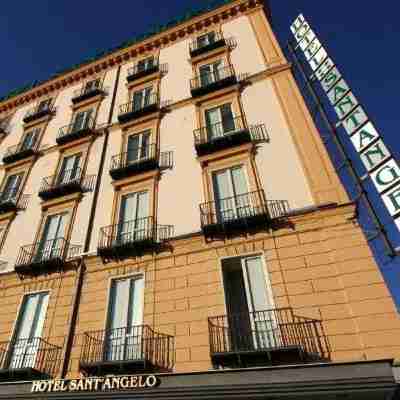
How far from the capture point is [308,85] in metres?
15.0

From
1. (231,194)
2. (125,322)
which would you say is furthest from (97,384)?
(231,194)

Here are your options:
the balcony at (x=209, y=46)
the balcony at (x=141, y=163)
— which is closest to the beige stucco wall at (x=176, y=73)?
the balcony at (x=209, y=46)

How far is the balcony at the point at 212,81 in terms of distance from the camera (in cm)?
1695

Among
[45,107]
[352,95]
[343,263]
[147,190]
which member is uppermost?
[45,107]

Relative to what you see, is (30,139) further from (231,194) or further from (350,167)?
(350,167)

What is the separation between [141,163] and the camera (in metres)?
15.1

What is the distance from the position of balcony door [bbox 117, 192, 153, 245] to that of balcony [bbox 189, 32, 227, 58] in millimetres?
10629

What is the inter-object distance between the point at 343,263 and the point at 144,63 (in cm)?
1933

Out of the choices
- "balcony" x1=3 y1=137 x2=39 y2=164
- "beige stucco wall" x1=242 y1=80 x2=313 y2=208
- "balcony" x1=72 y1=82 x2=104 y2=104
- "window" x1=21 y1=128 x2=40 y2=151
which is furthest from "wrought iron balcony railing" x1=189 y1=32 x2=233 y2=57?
"window" x1=21 y1=128 x2=40 y2=151

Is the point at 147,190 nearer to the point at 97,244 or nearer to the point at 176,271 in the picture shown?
the point at 97,244

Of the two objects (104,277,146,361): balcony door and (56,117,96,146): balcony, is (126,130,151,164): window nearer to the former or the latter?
(56,117,96,146): balcony

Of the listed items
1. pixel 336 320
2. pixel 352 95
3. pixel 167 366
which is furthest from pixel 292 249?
pixel 352 95

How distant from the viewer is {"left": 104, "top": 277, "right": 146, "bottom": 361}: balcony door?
10.4 metres

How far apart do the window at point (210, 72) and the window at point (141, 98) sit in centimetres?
329
